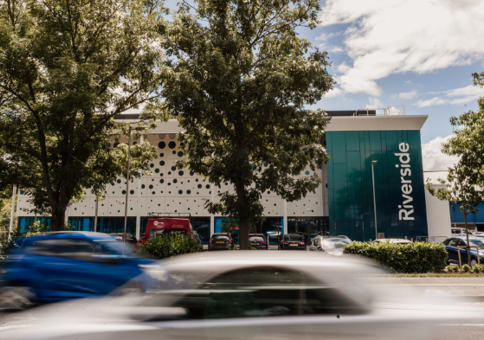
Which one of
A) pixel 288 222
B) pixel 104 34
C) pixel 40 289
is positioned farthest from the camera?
pixel 288 222

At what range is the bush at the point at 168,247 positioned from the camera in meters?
13.2

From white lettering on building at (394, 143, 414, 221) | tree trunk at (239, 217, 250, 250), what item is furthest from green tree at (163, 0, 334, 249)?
white lettering on building at (394, 143, 414, 221)

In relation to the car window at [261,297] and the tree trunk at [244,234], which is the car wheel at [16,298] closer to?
the car window at [261,297]

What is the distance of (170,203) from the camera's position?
38531mm

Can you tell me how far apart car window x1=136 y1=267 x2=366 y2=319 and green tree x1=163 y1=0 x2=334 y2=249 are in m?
9.80

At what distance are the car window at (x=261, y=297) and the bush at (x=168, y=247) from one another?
10710mm

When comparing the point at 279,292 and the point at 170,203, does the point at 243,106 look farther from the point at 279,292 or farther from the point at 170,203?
the point at 170,203

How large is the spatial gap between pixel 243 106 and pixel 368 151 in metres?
24.7

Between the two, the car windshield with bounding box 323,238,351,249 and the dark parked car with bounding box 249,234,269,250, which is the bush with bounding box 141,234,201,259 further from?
the dark parked car with bounding box 249,234,269,250

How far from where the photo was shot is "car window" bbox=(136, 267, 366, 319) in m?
2.68

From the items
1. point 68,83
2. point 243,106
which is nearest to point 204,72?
point 243,106

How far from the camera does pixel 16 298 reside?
689 cm

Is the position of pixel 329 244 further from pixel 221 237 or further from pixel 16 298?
pixel 16 298

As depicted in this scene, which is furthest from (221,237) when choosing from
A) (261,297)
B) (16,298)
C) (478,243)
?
(261,297)
